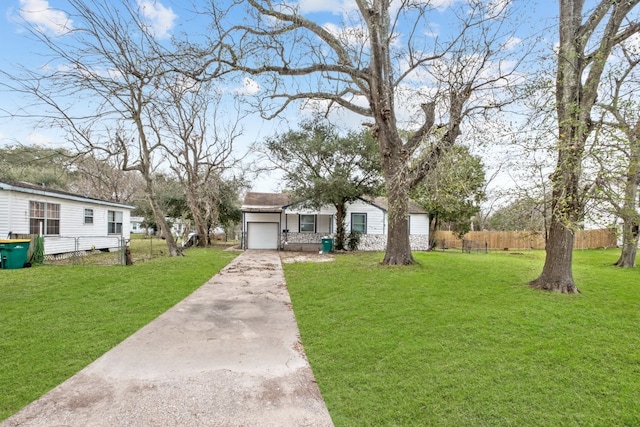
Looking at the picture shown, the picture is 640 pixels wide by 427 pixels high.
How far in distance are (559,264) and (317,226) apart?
47.5 feet

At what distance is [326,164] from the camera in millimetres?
17484

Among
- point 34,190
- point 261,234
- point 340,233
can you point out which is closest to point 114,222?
point 34,190

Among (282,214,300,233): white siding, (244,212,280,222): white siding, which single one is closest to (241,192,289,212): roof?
(244,212,280,222): white siding

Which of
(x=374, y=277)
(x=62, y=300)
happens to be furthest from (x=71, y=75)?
(x=374, y=277)

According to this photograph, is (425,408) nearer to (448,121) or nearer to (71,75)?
(448,121)

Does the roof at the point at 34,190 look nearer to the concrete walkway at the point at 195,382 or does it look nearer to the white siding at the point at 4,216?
the white siding at the point at 4,216

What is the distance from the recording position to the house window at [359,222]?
20156 mm

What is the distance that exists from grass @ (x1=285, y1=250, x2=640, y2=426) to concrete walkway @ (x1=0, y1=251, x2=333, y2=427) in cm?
31

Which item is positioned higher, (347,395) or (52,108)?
(52,108)

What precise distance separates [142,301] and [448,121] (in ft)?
29.6

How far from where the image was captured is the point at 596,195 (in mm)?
5039

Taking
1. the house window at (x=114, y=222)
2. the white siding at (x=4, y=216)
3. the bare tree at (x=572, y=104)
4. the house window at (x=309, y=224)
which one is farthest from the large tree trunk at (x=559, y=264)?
the house window at (x=114, y=222)

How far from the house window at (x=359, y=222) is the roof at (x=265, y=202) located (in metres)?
4.37

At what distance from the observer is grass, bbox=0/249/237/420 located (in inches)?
131
